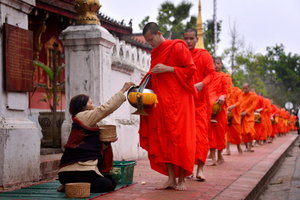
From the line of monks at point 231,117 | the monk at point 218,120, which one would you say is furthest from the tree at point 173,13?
the monk at point 218,120

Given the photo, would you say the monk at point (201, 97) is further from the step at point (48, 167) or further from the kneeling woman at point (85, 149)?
the step at point (48, 167)

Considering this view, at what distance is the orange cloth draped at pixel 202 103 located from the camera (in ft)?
21.4

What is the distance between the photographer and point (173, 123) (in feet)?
17.9

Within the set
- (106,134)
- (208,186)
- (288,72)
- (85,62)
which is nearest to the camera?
(106,134)

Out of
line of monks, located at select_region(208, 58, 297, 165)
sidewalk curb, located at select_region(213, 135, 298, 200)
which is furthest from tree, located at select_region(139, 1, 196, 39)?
sidewalk curb, located at select_region(213, 135, 298, 200)

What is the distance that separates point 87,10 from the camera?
299 inches

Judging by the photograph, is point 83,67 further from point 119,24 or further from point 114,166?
point 119,24

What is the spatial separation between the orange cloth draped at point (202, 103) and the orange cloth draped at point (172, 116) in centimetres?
78

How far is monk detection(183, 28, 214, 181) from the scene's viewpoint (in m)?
6.52

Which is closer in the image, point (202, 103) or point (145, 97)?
point (145, 97)

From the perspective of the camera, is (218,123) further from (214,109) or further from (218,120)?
(214,109)

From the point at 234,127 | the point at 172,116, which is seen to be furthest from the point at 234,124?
the point at 172,116

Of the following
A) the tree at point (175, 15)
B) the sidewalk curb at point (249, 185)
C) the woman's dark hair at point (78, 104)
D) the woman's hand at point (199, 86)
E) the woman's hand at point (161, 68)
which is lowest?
the sidewalk curb at point (249, 185)

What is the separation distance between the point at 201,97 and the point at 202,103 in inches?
3.2
